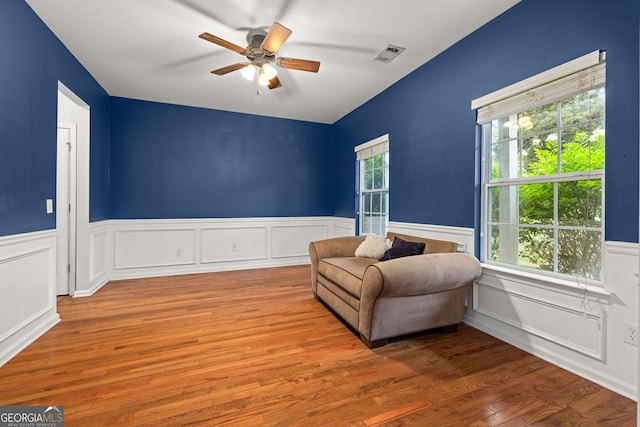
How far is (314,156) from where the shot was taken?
5484 millimetres

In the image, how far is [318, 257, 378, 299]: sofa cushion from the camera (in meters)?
2.41

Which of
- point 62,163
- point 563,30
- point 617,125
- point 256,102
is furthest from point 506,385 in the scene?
point 62,163

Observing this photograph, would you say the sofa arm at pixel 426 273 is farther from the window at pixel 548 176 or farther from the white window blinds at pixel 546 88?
the white window blinds at pixel 546 88

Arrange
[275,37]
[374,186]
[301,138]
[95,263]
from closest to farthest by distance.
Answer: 1. [275,37]
2. [95,263]
3. [374,186]
4. [301,138]

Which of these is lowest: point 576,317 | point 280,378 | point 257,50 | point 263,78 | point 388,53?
point 280,378

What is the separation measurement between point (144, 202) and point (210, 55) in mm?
2558

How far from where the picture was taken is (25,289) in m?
2.28

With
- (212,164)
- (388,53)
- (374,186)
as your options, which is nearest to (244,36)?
(388,53)

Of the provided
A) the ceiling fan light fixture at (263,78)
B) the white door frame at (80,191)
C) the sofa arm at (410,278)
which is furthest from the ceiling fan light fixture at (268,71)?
the white door frame at (80,191)

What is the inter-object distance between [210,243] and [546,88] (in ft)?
15.0

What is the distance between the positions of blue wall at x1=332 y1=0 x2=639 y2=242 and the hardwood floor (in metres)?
1.06

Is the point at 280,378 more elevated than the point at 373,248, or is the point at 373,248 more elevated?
the point at 373,248

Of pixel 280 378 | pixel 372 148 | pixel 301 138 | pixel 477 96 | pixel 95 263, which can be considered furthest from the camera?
pixel 301 138

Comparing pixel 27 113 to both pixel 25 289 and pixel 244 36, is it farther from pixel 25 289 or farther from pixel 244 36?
pixel 244 36
